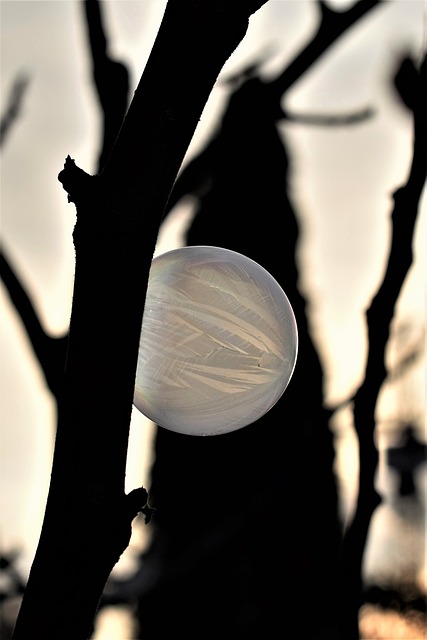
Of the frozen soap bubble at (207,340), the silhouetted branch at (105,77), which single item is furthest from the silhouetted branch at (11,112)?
the frozen soap bubble at (207,340)

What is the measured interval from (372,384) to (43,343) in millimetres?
1040

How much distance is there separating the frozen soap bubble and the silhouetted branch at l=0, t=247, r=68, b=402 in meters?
0.47

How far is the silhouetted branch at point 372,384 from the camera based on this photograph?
1.58 metres

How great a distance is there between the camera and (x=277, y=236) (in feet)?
36.9

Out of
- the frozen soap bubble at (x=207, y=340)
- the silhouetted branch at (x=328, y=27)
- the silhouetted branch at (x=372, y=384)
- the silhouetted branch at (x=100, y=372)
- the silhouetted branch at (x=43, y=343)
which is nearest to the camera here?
the silhouetted branch at (x=100, y=372)

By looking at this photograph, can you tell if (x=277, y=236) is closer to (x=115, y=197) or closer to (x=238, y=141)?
(x=238, y=141)

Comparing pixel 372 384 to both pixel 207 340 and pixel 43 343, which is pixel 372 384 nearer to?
pixel 207 340

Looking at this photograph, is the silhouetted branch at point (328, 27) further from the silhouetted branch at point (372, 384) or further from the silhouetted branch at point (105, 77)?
the silhouetted branch at point (372, 384)

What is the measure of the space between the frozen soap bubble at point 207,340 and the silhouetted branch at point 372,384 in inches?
14.9

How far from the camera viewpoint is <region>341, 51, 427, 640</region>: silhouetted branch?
5.17ft

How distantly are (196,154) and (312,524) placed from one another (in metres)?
8.93

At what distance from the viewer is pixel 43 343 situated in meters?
2.41

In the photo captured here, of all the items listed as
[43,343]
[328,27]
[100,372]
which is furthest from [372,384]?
[328,27]

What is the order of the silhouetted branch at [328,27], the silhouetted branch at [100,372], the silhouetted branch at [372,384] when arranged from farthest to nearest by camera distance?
the silhouetted branch at [328,27] < the silhouetted branch at [372,384] < the silhouetted branch at [100,372]
